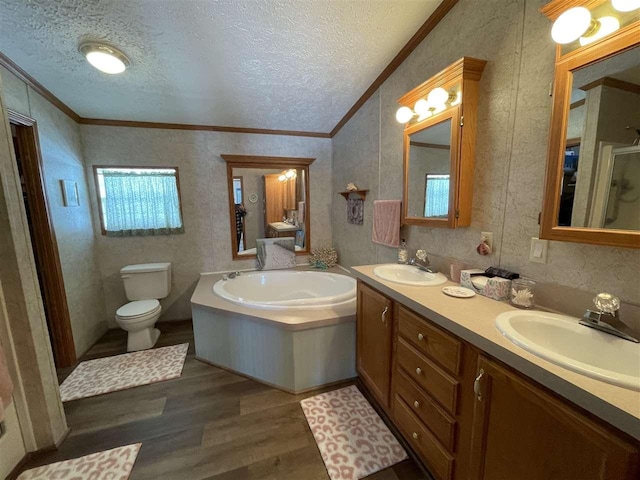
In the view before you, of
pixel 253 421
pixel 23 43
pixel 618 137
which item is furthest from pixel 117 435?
pixel 618 137

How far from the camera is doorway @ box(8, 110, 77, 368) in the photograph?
6.34ft

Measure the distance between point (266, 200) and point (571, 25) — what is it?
116 inches

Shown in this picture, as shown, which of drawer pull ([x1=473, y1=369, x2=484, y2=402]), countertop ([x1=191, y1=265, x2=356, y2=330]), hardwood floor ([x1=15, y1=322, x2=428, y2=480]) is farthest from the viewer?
countertop ([x1=191, y1=265, x2=356, y2=330])

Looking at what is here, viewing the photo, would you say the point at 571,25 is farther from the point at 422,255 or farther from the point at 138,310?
the point at 138,310

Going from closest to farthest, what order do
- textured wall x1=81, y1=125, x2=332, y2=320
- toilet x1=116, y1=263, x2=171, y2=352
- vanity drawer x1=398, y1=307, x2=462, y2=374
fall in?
vanity drawer x1=398, y1=307, x2=462, y2=374 → toilet x1=116, y1=263, x2=171, y2=352 → textured wall x1=81, y1=125, x2=332, y2=320

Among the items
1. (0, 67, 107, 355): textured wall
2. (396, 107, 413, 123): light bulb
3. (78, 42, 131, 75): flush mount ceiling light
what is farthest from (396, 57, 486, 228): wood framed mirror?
(0, 67, 107, 355): textured wall

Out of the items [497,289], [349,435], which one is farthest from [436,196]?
[349,435]

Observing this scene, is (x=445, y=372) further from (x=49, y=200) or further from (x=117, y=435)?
(x=49, y=200)

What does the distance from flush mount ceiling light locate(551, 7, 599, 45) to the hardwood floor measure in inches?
81.5

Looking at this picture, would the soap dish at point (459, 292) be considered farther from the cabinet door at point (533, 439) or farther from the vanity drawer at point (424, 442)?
the vanity drawer at point (424, 442)

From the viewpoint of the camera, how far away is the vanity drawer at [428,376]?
104 centimetres

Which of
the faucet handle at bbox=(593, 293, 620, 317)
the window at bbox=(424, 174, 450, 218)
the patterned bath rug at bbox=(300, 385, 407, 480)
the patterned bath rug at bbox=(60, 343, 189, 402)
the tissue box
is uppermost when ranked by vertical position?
the window at bbox=(424, 174, 450, 218)

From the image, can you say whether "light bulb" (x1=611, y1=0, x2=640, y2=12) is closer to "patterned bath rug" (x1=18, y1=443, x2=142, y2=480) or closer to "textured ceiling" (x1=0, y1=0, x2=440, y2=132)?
"textured ceiling" (x1=0, y1=0, x2=440, y2=132)

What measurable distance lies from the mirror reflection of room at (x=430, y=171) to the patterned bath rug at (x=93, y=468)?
90.7 inches
